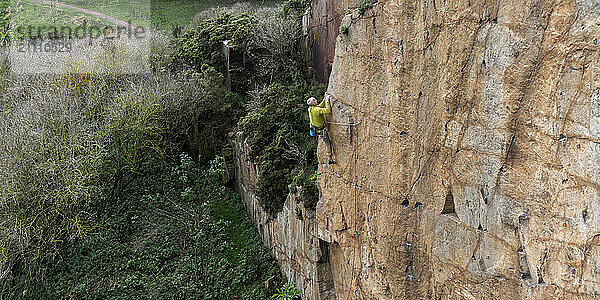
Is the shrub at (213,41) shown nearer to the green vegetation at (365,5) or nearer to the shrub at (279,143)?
the shrub at (279,143)

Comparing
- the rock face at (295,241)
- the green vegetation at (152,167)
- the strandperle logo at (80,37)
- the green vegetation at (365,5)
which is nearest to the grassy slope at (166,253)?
the green vegetation at (152,167)

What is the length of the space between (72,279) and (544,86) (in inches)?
599

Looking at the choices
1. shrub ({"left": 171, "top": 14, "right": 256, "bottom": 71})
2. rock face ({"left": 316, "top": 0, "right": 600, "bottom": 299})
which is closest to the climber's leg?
rock face ({"left": 316, "top": 0, "right": 600, "bottom": 299})

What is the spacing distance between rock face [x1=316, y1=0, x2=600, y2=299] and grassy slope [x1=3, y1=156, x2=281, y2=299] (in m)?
5.52

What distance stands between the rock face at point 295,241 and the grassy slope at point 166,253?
28.6 inches

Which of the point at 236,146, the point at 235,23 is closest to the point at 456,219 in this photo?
the point at 236,146

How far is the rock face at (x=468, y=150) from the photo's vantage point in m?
6.73

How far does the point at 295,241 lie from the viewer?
1430cm

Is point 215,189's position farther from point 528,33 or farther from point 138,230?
point 528,33

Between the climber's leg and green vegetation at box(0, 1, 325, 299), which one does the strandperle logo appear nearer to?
green vegetation at box(0, 1, 325, 299)

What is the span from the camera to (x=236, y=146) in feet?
61.1

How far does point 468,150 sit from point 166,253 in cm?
1197

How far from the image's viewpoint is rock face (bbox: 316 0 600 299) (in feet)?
22.1

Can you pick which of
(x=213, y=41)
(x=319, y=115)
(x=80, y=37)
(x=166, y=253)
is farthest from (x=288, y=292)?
(x=80, y=37)
